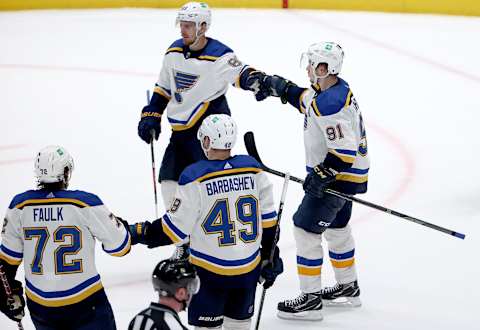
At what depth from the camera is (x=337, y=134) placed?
454 cm

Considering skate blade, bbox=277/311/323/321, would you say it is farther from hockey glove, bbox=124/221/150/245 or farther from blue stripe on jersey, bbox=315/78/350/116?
hockey glove, bbox=124/221/150/245

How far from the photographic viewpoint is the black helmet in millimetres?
3084

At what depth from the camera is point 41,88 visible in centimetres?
958

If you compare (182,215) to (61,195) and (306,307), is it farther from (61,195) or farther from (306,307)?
(306,307)

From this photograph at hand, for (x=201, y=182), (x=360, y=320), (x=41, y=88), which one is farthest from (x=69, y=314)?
(x=41, y=88)

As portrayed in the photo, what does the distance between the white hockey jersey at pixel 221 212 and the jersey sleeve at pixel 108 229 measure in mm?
201

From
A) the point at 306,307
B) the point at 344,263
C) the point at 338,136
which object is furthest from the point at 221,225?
the point at 344,263

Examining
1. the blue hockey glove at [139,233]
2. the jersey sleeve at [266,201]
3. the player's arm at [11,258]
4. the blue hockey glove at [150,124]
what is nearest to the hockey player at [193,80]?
the blue hockey glove at [150,124]

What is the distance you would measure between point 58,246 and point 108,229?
20 cm

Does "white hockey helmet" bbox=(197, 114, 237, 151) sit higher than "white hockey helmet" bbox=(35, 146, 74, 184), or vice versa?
"white hockey helmet" bbox=(197, 114, 237, 151)

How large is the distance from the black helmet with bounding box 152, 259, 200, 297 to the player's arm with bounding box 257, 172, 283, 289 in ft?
2.85

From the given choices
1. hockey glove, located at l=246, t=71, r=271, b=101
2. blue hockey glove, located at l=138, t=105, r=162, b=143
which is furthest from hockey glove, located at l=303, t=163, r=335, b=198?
blue hockey glove, located at l=138, t=105, r=162, b=143

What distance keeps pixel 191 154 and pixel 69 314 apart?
181 cm

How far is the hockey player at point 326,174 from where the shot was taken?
4.56 metres
